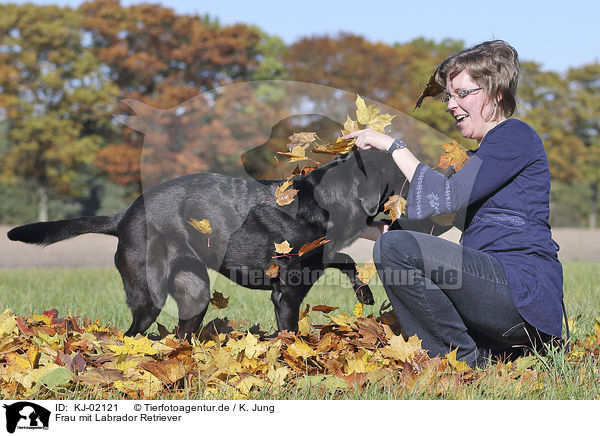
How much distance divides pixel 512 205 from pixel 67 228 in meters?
2.53

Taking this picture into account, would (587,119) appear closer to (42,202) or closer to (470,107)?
(42,202)

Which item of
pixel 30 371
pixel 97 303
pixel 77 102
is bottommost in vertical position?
pixel 97 303

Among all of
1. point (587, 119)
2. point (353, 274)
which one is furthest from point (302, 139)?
point (587, 119)

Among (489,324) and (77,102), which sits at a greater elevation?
(77,102)

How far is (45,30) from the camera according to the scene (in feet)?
86.5

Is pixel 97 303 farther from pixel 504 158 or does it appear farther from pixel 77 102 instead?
pixel 77 102

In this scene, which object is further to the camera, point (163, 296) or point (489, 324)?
point (163, 296)

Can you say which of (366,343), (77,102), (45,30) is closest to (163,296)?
(366,343)

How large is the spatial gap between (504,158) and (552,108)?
3226cm

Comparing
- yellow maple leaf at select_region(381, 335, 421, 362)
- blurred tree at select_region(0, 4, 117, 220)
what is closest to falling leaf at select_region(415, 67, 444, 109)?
yellow maple leaf at select_region(381, 335, 421, 362)

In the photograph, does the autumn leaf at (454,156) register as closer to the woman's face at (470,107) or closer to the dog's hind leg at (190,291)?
the woman's face at (470,107)

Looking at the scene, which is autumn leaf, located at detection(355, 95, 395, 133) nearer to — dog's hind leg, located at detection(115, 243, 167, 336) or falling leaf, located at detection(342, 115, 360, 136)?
falling leaf, located at detection(342, 115, 360, 136)

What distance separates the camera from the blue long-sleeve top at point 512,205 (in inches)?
97.2

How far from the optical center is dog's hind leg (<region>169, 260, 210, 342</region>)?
3336 millimetres
